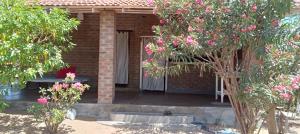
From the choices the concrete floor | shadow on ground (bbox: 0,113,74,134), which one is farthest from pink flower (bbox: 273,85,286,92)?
the concrete floor

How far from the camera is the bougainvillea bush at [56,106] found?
8.64 meters

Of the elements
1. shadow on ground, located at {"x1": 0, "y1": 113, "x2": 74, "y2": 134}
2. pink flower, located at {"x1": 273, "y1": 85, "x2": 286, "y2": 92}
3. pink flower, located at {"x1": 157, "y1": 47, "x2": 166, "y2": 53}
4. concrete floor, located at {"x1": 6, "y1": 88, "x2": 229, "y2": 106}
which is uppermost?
pink flower, located at {"x1": 157, "y1": 47, "x2": 166, "y2": 53}

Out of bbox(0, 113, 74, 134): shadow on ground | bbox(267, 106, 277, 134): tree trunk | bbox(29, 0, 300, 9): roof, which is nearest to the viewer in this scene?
bbox(267, 106, 277, 134): tree trunk

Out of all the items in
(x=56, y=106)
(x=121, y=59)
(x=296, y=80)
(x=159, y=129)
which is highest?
(x=121, y=59)

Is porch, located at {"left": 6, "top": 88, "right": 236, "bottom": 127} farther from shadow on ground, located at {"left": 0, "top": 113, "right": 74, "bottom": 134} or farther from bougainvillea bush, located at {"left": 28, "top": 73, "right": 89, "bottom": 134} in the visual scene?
bougainvillea bush, located at {"left": 28, "top": 73, "right": 89, "bottom": 134}

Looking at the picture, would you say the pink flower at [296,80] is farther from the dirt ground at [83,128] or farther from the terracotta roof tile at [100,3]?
the terracotta roof tile at [100,3]

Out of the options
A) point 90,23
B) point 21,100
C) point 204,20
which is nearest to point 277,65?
point 204,20

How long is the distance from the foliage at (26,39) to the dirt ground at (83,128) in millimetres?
1758

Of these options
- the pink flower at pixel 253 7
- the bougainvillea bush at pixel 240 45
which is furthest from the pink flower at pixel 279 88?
the pink flower at pixel 253 7

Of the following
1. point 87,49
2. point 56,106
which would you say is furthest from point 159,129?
point 87,49

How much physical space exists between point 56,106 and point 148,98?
13.9 ft

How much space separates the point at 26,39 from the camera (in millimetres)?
7891

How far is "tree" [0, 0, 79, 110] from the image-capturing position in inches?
290

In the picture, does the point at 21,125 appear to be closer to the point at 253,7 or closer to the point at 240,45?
the point at 240,45
